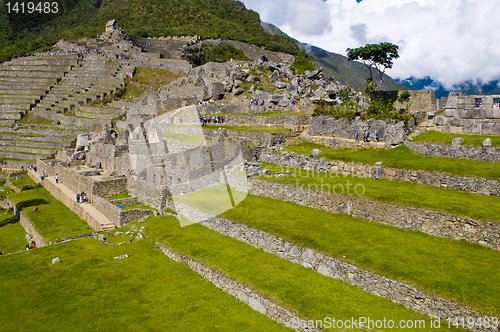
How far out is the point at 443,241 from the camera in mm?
12258

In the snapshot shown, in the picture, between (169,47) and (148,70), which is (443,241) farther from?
(169,47)

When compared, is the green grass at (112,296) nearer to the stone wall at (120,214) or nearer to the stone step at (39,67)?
the stone wall at (120,214)

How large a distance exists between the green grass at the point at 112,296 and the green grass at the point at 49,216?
4.80 metres

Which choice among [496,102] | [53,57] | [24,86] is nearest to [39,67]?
[53,57]

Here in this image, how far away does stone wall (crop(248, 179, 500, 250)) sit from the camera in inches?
468

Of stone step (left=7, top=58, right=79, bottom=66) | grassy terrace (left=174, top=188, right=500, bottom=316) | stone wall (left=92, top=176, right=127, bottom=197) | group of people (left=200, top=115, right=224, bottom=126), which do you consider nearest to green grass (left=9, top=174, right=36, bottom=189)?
stone wall (left=92, top=176, right=127, bottom=197)

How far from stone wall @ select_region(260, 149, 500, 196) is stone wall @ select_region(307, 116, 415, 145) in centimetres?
342

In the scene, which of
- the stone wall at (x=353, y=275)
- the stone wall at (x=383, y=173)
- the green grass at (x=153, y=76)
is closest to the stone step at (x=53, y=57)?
the green grass at (x=153, y=76)

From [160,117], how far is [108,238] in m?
18.5

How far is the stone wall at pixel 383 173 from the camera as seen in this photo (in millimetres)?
14509

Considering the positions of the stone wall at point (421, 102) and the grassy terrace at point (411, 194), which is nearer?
the grassy terrace at point (411, 194)

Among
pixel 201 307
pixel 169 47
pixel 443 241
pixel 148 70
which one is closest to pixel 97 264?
pixel 201 307

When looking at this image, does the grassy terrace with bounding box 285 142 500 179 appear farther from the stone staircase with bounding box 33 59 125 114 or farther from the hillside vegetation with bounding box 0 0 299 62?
the hillside vegetation with bounding box 0 0 299 62

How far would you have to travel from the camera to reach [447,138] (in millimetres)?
19016
